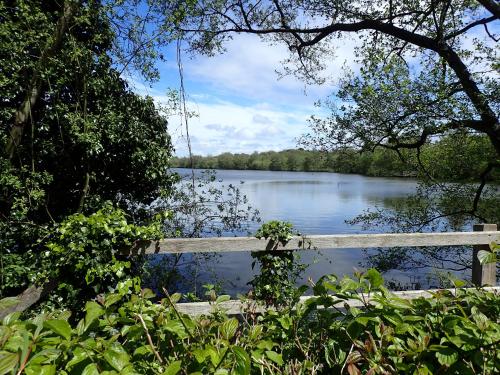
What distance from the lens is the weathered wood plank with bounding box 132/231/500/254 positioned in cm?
330

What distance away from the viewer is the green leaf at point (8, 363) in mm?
831

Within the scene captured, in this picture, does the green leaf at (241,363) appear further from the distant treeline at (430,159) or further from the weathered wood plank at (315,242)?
the distant treeline at (430,159)

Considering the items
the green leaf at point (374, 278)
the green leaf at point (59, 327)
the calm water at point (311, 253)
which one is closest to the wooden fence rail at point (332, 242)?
the calm water at point (311, 253)

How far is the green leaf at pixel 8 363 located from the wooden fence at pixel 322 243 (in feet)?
7.47

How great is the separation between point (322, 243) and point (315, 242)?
0.23ft

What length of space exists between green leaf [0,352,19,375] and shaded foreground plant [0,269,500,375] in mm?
12

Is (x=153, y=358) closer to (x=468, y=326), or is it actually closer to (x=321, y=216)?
(x=468, y=326)

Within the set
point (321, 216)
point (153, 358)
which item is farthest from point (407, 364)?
point (321, 216)

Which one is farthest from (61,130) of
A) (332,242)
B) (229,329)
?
(229,329)

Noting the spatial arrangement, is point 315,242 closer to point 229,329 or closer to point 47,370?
point 229,329

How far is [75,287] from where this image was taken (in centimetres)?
316

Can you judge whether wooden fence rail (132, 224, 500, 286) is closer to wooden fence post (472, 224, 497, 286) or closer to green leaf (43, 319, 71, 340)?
wooden fence post (472, 224, 497, 286)

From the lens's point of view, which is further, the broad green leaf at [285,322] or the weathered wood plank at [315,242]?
the weathered wood plank at [315,242]

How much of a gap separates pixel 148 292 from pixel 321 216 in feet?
51.2
